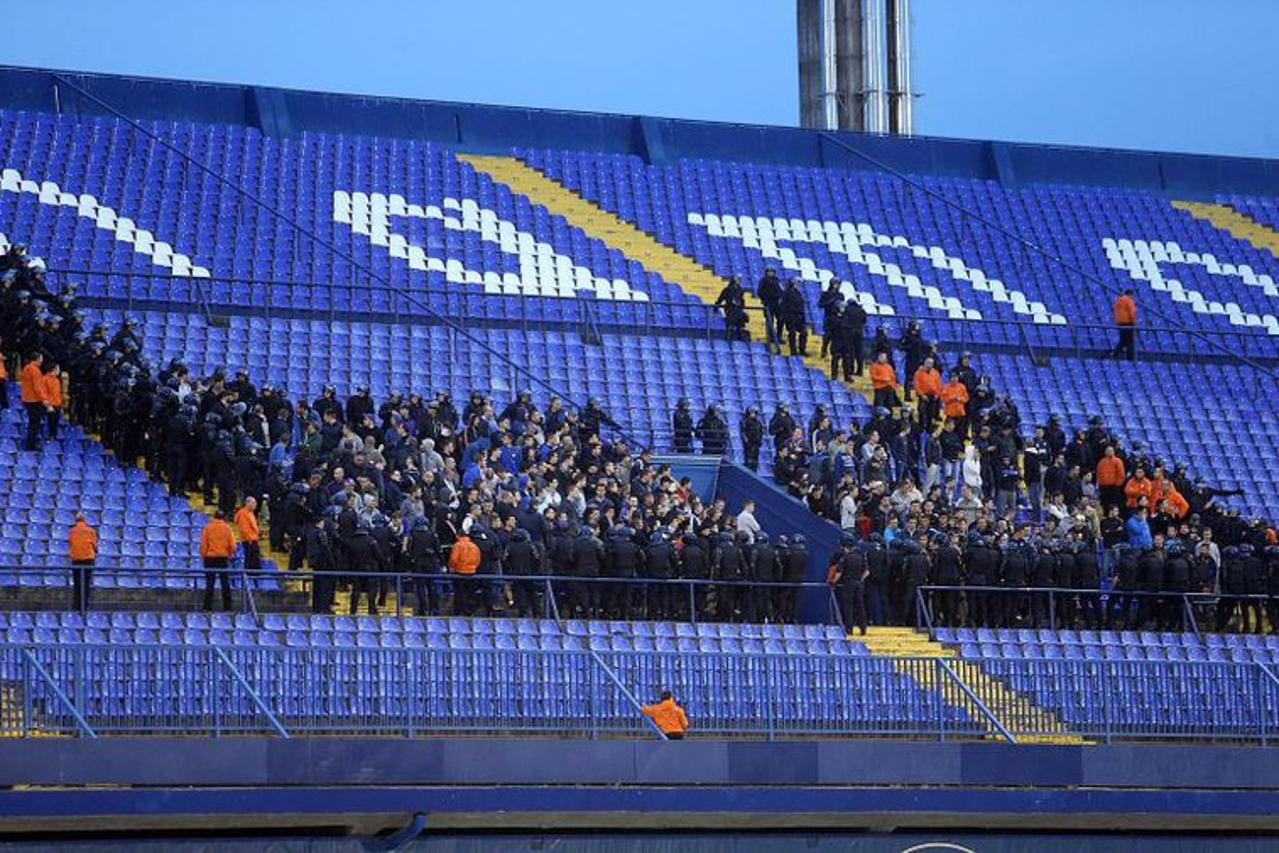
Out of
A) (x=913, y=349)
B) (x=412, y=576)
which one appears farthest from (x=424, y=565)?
(x=913, y=349)

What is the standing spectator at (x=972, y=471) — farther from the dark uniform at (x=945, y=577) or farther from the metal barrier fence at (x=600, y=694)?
the metal barrier fence at (x=600, y=694)

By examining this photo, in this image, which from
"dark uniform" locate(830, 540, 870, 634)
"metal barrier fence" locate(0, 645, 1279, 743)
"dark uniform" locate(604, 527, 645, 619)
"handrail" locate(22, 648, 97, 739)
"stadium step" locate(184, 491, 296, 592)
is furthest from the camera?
"stadium step" locate(184, 491, 296, 592)

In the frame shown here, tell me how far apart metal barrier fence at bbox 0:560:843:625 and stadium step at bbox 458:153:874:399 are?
12.3m

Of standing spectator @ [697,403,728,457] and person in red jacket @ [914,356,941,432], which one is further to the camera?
person in red jacket @ [914,356,941,432]

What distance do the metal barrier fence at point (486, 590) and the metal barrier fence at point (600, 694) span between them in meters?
2.60

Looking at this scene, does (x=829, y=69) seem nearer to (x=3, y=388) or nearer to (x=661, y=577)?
(x=3, y=388)

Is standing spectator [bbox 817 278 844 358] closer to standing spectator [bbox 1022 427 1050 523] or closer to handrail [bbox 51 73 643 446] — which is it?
handrail [bbox 51 73 643 446]

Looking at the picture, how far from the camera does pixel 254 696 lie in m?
22.8

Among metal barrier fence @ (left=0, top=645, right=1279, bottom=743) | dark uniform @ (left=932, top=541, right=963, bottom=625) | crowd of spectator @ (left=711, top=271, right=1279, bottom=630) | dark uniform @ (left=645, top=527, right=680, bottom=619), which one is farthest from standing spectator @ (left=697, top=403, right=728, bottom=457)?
metal barrier fence @ (left=0, top=645, right=1279, bottom=743)

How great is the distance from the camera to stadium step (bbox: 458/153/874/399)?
42844 mm

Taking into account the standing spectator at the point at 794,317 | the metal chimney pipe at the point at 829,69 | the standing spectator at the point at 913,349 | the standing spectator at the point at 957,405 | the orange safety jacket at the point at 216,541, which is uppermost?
the metal chimney pipe at the point at 829,69

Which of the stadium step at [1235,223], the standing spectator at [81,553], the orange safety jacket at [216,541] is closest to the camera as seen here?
the standing spectator at [81,553]

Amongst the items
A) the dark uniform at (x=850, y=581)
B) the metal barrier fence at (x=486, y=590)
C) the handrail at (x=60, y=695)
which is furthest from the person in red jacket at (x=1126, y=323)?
the handrail at (x=60, y=695)

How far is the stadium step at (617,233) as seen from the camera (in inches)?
1687
